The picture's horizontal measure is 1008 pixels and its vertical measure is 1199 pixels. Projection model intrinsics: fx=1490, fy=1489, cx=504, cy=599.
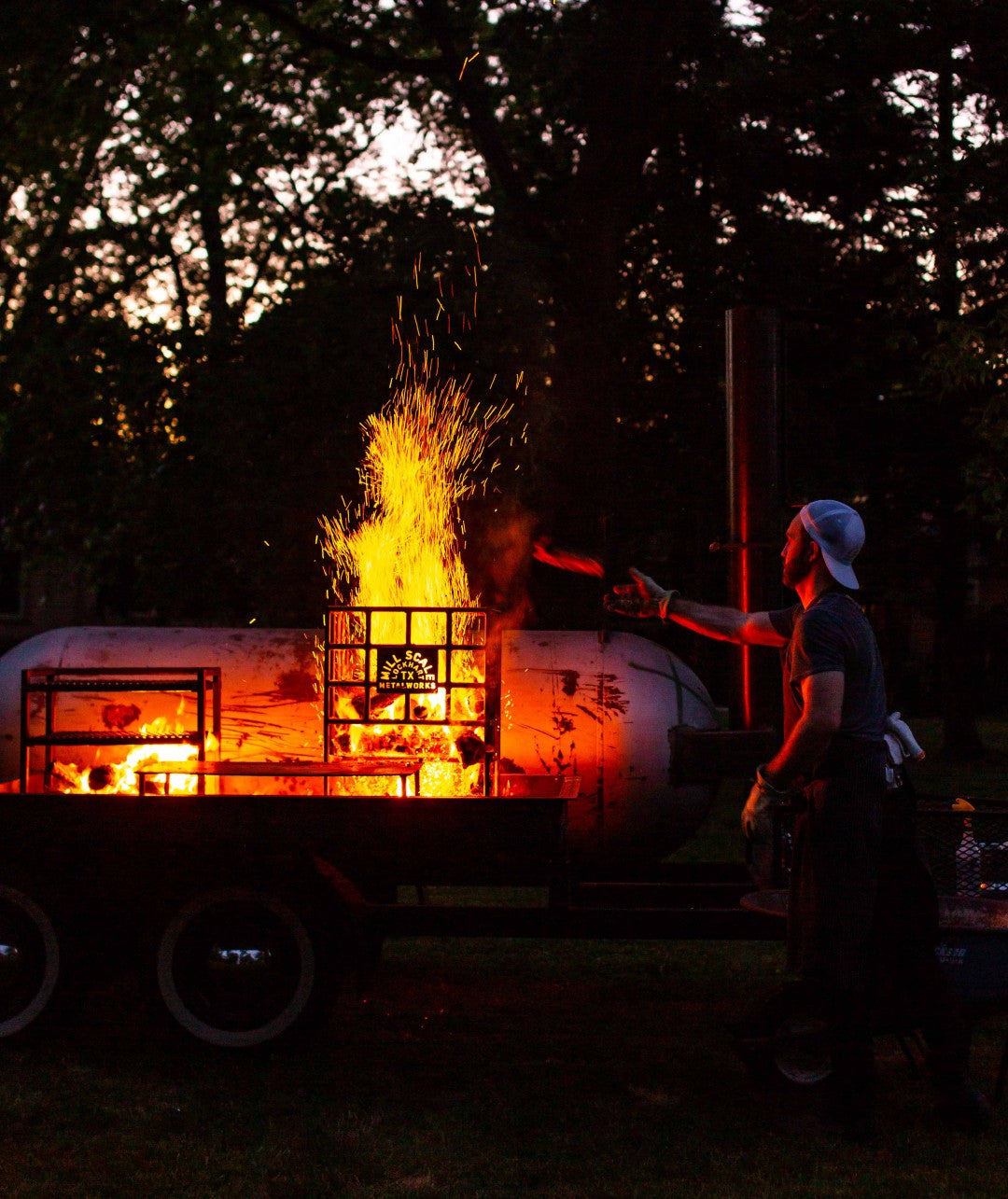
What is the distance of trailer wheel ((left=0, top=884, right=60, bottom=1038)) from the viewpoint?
6477 millimetres

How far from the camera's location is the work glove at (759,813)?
5.71 m

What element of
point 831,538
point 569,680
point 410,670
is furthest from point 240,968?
point 831,538

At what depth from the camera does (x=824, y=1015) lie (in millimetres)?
5387

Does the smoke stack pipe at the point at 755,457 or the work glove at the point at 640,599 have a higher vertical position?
the smoke stack pipe at the point at 755,457

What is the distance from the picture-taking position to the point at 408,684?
6.90 meters

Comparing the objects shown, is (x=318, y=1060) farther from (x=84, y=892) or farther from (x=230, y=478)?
(x=230, y=478)

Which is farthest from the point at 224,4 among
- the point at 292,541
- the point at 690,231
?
the point at 292,541

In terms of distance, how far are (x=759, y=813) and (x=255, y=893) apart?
2177mm

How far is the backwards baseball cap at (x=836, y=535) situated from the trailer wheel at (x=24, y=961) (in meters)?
3.66

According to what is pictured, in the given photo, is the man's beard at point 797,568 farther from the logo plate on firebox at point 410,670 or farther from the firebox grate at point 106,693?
the firebox grate at point 106,693

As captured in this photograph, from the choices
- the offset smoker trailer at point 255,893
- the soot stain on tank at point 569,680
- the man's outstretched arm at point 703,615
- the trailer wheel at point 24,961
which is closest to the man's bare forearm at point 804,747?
the man's outstretched arm at point 703,615

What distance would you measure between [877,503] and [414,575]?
45.8 feet

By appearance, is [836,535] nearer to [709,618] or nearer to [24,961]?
[709,618]

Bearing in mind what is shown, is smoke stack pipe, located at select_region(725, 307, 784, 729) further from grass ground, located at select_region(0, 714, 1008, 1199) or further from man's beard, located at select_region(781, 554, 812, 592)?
grass ground, located at select_region(0, 714, 1008, 1199)
